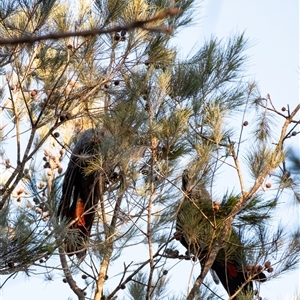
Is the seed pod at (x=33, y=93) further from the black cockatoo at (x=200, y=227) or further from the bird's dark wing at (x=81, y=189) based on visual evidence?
the black cockatoo at (x=200, y=227)

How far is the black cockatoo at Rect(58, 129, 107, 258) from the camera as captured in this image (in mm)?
3102

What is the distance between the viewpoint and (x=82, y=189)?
11.0 feet

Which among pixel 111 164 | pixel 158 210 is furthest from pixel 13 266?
pixel 158 210

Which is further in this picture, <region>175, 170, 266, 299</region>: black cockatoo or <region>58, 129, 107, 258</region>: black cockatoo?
<region>58, 129, 107, 258</region>: black cockatoo

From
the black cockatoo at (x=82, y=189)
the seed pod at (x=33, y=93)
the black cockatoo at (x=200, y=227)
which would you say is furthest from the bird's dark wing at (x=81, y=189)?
the black cockatoo at (x=200, y=227)

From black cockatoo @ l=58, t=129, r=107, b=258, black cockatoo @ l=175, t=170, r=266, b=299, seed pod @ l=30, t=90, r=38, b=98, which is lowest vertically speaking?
black cockatoo @ l=175, t=170, r=266, b=299

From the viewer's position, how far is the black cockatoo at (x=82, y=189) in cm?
310

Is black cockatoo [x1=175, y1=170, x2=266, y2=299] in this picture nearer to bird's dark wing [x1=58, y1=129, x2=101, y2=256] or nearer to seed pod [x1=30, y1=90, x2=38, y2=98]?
bird's dark wing [x1=58, y1=129, x2=101, y2=256]

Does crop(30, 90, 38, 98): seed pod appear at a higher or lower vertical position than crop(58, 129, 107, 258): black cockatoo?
higher

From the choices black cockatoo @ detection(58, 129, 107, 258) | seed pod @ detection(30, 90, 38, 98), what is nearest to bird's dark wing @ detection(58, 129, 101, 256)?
black cockatoo @ detection(58, 129, 107, 258)

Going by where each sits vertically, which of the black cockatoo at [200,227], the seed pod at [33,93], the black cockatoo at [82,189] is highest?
the seed pod at [33,93]

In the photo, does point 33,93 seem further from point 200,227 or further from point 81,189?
point 200,227

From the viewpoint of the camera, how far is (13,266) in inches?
90.1

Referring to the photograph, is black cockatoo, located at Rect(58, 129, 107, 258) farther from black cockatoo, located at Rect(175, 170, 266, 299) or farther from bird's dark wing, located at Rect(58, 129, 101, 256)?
black cockatoo, located at Rect(175, 170, 266, 299)
